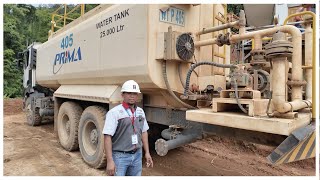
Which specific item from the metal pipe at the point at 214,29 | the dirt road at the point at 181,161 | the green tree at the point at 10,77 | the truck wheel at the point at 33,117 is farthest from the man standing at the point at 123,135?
the green tree at the point at 10,77

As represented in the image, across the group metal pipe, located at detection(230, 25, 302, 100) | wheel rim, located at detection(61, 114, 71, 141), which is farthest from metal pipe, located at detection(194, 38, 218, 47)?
wheel rim, located at detection(61, 114, 71, 141)

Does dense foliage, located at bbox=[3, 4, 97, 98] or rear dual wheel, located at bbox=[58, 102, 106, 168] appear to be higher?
dense foliage, located at bbox=[3, 4, 97, 98]

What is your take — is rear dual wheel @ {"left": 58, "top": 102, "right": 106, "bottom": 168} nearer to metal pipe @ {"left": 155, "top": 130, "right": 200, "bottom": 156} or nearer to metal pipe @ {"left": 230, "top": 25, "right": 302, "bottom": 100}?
metal pipe @ {"left": 155, "top": 130, "right": 200, "bottom": 156}

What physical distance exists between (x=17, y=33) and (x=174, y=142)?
822 inches

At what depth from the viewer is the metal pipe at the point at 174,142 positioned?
362cm

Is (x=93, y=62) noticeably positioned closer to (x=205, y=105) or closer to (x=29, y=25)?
(x=205, y=105)

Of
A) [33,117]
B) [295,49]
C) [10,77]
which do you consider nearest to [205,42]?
[295,49]

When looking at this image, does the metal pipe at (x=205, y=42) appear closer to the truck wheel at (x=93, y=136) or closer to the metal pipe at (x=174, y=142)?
the metal pipe at (x=174, y=142)

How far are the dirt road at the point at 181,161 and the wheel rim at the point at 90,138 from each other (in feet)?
0.97

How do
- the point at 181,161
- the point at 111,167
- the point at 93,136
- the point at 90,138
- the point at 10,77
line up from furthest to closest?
the point at 10,77
the point at 181,161
the point at 90,138
the point at 93,136
the point at 111,167

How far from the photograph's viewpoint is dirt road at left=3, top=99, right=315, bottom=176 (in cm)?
477

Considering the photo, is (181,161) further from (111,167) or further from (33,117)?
(33,117)

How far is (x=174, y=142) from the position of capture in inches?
146

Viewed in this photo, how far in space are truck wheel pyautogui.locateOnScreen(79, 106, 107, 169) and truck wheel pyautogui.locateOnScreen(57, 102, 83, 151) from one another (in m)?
0.47
